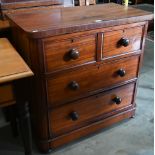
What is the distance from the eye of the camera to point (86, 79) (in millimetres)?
1471

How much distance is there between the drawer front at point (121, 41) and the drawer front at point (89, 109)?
297 millimetres

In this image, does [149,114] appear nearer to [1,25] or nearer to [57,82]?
[57,82]

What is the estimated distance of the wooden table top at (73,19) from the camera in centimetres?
120

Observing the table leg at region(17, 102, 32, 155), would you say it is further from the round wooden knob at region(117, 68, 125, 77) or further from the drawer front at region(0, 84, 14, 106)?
the round wooden knob at region(117, 68, 125, 77)

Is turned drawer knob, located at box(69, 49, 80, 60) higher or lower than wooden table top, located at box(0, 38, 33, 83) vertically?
lower

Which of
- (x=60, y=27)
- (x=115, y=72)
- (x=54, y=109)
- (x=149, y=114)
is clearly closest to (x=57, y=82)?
(x=54, y=109)

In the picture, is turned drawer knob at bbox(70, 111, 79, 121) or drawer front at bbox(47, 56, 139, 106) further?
turned drawer knob at bbox(70, 111, 79, 121)

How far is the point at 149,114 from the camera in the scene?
1.97 meters

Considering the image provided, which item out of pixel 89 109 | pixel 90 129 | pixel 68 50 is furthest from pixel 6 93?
pixel 90 129

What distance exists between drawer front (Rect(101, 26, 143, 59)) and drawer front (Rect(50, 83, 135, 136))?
0.30 m

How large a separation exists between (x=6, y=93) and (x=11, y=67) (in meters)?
0.13

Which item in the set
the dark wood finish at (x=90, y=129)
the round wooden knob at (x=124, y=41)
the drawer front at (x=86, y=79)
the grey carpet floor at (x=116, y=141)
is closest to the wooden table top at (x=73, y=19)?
the round wooden knob at (x=124, y=41)

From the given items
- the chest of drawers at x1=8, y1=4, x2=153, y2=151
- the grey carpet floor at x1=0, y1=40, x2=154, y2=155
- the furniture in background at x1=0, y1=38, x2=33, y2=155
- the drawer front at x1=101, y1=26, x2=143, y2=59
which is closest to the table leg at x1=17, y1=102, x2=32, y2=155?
the furniture in background at x1=0, y1=38, x2=33, y2=155

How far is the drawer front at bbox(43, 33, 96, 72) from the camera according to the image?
1243mm
